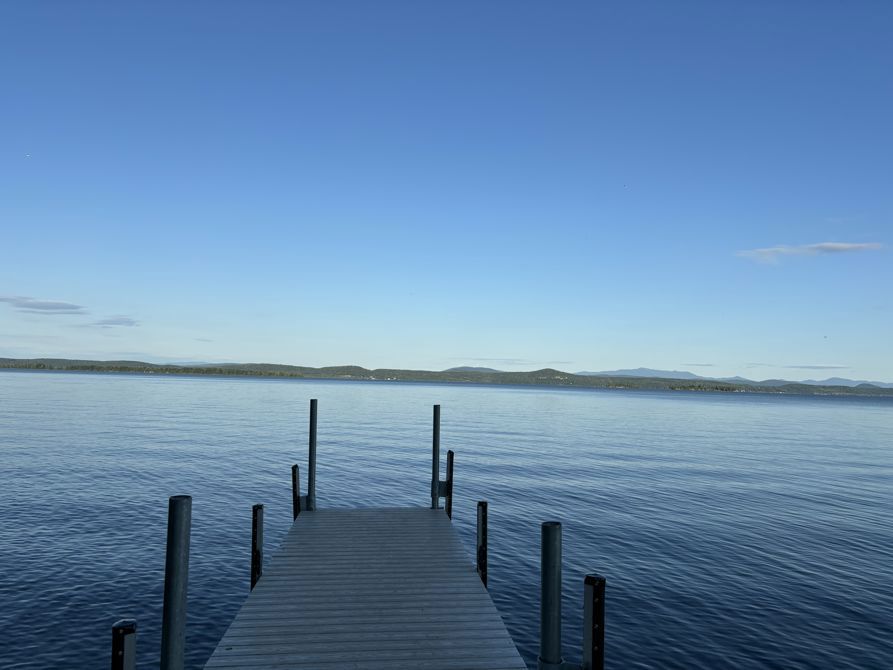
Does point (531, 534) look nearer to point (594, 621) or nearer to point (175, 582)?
point (594, 621)

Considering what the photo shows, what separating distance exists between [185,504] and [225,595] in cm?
892

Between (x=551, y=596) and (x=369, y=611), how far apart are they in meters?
3.28

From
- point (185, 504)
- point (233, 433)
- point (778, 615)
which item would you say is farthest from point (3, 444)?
point (778, 615)

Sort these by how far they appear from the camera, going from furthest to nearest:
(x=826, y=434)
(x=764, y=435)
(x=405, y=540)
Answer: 1. (x=826, y=434)
2. (x=764, y=435)
3. (x=405, y=540)

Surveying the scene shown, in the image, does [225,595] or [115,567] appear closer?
[225,595]

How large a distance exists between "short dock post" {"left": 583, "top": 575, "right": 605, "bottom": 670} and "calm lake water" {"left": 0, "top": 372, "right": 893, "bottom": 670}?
492 centimetres

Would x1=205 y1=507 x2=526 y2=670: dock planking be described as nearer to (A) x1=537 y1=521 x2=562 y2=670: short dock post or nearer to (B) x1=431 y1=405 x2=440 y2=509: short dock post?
(A) x1=537 y1=521 x2=562 y2=670: short dock post

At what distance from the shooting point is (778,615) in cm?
1319

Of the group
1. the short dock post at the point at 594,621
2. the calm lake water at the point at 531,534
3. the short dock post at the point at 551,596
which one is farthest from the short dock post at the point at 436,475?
the short dock post at the point at 594,621

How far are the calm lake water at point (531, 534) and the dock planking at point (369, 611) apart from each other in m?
2.39

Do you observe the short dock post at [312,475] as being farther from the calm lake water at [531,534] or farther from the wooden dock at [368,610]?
the wooden dock at [368,610]

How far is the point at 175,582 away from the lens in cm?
620

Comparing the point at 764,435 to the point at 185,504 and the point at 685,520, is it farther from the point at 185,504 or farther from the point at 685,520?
the point at 185,504

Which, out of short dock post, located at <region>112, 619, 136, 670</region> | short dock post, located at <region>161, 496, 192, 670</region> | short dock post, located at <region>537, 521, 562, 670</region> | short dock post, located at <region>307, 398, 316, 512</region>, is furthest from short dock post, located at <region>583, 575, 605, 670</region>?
short dock post, located at <region>307, 398, 316, 512</region>
